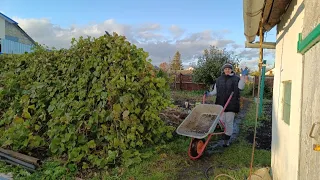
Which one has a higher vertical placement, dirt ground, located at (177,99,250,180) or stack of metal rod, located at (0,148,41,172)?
stack of metal rod, located at (0,148,41,172)

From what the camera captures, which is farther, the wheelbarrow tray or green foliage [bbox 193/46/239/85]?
green foliage [bbox 193/46/239/85]

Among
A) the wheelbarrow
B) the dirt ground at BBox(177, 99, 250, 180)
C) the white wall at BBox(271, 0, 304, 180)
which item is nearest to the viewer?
the white wall at BBox(271, 0, 304, 180)

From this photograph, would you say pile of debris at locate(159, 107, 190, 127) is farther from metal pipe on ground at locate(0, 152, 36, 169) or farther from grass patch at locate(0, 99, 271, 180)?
metal pipe on ground at locate(0, 152, 36, 169)

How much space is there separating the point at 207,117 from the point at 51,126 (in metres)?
3.11

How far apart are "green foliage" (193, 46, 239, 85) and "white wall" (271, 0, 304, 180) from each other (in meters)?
15.9

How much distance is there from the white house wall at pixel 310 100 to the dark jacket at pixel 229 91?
371cm

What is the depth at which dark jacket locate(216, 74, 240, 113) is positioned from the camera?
19.5ft

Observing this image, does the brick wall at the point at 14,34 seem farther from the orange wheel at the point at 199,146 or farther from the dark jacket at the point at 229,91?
the orange wheel at the point at 199,146

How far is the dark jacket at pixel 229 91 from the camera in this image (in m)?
5.93

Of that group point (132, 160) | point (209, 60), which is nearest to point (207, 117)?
point (132, 160)

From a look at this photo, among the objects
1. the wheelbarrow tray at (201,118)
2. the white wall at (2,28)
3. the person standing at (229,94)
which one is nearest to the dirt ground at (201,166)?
the person standing at (229,94)

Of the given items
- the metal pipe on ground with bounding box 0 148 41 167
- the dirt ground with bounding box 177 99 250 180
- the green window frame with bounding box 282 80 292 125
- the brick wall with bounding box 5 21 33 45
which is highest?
the brick wall with bounding box 5 21 33 45

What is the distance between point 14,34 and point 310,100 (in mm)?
32417

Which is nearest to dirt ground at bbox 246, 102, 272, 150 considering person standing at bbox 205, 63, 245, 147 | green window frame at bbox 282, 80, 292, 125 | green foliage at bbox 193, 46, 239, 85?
person standing at bbox 205, 63, 245, 147
